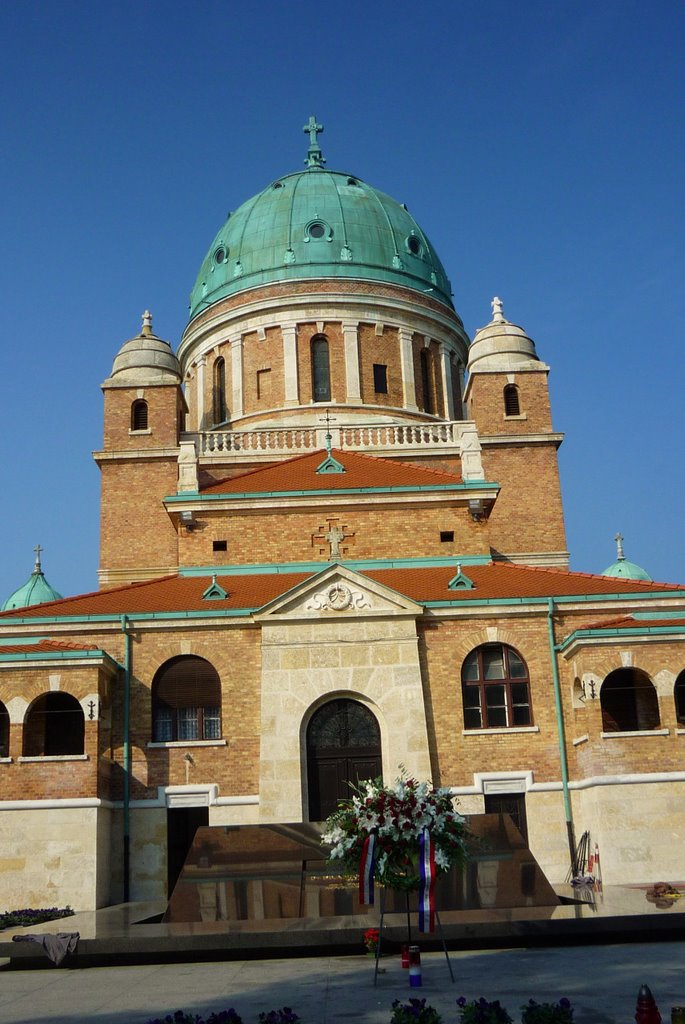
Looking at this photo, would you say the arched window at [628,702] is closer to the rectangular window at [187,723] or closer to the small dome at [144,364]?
the rectangular window at [187,723]

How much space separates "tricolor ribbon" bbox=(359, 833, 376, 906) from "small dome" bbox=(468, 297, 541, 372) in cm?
3149

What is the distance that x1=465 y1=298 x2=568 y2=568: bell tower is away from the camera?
39.9 m

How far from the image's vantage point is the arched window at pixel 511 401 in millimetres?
42969

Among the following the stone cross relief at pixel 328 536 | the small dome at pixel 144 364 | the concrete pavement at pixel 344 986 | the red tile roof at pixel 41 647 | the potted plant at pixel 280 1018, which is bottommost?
the concrete pavement at pixel 344 986

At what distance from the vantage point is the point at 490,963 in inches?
563

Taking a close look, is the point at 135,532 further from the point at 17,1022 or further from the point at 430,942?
the point at 17,1022

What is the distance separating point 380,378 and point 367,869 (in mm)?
34762

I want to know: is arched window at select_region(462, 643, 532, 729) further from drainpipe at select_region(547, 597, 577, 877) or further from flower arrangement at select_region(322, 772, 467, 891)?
flower arrangement at select_region(322, 772, 467, 891)

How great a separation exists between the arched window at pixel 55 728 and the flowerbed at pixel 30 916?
161 inches

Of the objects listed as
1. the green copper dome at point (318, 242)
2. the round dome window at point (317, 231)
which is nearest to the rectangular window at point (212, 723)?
the green copper dome at point (318, 242)

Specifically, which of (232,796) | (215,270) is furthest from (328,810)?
(215,270)

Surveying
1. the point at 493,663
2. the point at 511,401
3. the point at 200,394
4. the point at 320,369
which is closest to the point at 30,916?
the point at 493,663

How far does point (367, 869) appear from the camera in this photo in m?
13.5

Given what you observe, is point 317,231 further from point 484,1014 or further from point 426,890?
point 484,1014
